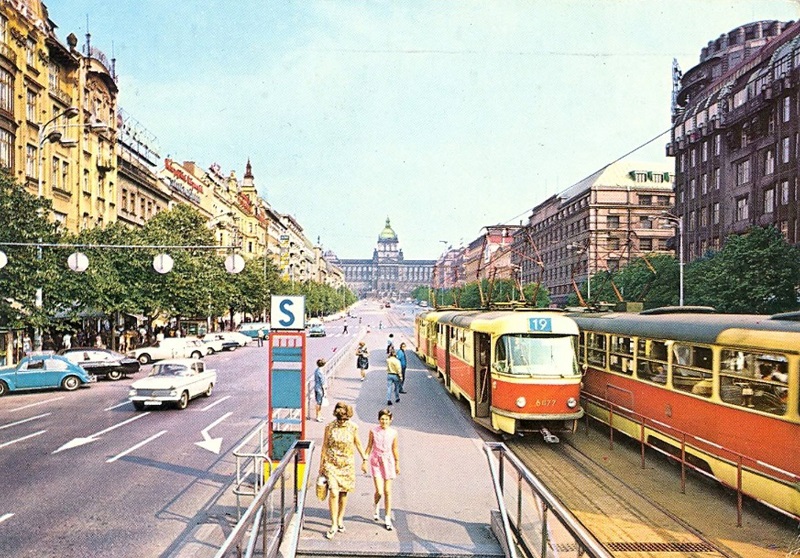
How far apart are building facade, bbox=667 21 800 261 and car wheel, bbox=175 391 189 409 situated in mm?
35593

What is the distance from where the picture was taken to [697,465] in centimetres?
1273

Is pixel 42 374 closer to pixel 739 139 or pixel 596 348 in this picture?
pixel 596 348

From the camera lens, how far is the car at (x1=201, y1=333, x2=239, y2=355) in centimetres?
4853

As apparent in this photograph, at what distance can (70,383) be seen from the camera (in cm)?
2756

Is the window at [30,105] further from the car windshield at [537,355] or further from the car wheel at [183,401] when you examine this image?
the car windshield at [537,355]

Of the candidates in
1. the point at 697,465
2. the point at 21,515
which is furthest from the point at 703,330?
the point at 21,515

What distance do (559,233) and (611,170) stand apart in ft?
39.8

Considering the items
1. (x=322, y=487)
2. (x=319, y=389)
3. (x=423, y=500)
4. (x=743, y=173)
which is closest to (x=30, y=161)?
(x=319, y=389)

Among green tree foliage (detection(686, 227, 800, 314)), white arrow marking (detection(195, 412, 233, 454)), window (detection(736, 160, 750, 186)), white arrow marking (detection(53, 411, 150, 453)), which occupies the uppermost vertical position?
window (detection(736, 160, 750, 186))

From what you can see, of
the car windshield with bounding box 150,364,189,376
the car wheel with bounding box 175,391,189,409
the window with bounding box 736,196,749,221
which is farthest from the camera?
the window with bounding box 736,196,749,221

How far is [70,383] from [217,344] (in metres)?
22.4

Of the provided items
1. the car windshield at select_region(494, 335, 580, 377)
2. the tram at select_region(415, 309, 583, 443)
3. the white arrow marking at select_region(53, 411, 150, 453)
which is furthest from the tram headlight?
the white arrow marking at select_region(53, 411, 150, 453)

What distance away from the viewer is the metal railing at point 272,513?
6.15m

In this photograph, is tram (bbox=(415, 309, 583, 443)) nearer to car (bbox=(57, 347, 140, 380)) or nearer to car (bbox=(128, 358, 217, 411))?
car (bbox=(128, 358, 217, 411))
